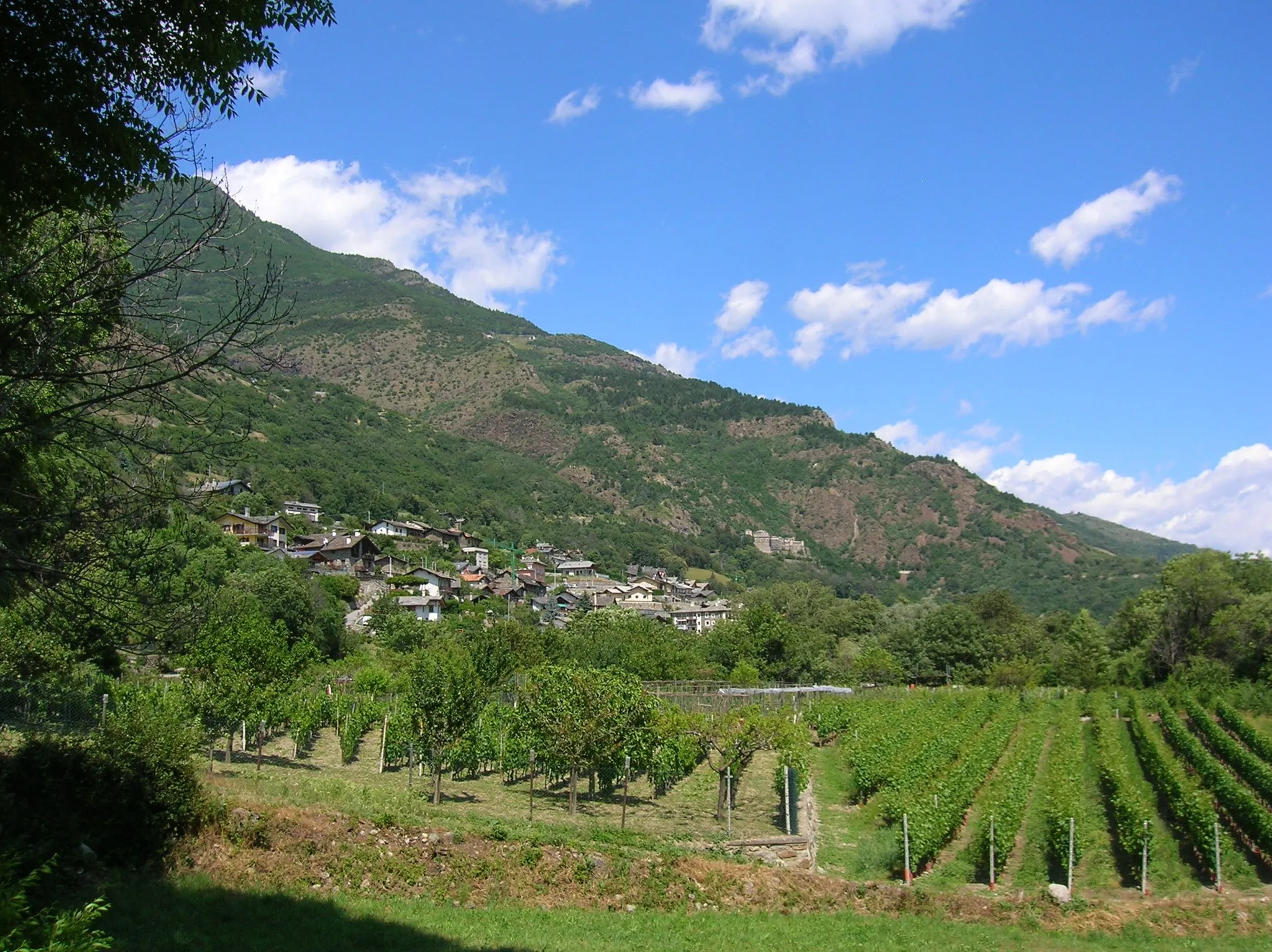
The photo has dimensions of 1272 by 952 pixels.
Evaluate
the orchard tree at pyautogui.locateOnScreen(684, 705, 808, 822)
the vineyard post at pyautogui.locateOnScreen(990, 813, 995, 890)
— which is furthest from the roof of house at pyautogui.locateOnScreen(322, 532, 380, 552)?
the vineyard post at pyautogui.locateOnScreen(990, 813, 995, 890)

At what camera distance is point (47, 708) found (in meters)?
19.2

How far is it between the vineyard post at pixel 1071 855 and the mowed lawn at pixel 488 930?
2.22 metres

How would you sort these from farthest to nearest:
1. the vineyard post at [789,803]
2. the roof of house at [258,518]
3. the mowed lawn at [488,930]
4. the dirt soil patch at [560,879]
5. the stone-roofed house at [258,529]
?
the roof of house at [258,518] → the stone-roofed house at [258,529] → the vineyard post at [789,803] → the dirt soil patch at [560,879] → the mowed lawn at [488,930]

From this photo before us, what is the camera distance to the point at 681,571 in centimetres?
15412

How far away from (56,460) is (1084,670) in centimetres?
7148

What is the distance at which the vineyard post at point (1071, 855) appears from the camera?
16547mm

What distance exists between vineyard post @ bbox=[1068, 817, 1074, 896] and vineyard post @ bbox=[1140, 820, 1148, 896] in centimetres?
122

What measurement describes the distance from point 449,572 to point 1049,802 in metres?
72.8

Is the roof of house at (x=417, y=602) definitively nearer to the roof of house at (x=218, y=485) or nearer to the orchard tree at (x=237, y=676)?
the orchard tree at (x=237, y=676)

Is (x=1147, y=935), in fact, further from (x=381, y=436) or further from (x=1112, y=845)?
(x=381, y=436)

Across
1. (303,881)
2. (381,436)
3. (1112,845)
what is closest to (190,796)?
(303,881)

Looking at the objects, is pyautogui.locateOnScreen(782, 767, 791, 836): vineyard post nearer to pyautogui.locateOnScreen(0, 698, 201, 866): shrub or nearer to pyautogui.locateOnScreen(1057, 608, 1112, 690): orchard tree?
pyautogui.locateOnScreen(0, 698, 201, 866): shrub

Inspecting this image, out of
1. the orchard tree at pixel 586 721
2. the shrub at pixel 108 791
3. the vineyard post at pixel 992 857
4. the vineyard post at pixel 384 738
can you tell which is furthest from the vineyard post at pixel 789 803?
the shrub at pixel 108 791

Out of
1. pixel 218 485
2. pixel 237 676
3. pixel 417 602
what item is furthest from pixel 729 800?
pixel 417 602
